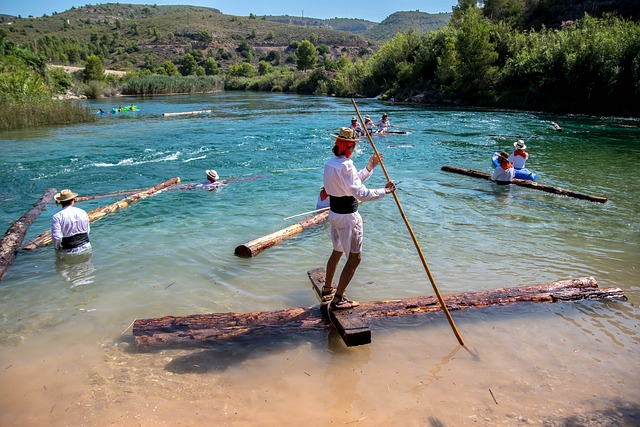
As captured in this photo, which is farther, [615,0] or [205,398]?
[615,0]

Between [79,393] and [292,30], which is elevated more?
[292,30]

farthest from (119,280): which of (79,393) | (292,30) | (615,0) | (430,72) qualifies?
(292,30)

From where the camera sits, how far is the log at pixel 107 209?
31.4ft

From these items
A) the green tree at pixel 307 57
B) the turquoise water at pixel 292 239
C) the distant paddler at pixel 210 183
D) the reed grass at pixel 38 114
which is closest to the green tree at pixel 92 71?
the reed grass at pixel 38 114

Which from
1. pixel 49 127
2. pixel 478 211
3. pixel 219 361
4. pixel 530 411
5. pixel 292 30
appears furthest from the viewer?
pixel 292 30

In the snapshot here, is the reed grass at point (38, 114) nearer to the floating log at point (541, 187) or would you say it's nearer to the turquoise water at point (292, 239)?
the turquoise water at point (292, 239)

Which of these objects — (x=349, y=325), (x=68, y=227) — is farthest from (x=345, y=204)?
(x=68, y=227)

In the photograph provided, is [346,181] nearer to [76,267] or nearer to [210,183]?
[76,267]

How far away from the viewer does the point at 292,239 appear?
9922 mm

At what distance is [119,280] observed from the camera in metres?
7.93

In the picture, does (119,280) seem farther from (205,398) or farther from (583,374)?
(583,374)

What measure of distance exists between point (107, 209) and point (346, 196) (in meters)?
8.62

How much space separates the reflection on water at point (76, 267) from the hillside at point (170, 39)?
5008 inches

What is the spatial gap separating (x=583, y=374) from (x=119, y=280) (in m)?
7.17
